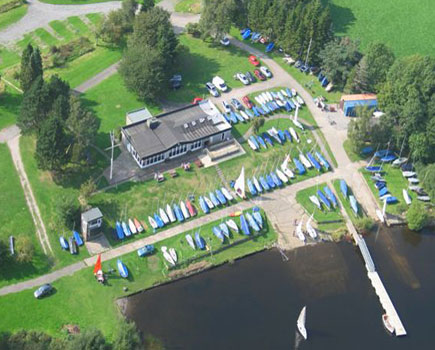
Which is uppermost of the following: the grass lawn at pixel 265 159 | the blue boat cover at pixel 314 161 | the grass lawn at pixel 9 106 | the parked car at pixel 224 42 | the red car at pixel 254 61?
the grass lawn at pixel 9 106

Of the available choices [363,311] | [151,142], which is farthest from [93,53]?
[363,311]

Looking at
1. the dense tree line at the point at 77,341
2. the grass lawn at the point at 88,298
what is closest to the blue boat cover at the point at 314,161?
the grass lawn at the point at 88,298

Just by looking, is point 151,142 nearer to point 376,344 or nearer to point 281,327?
point 281,327

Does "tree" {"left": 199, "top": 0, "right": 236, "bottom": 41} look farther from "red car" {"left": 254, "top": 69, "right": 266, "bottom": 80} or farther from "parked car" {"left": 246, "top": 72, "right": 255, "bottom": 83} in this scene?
"red car" {"left": 254, "top": 69, "right": 266, "bottom": 80}

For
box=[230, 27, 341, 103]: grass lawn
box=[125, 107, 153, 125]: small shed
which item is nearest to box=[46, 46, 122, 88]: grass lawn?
box=[125, 107, 153, 125]: small shed

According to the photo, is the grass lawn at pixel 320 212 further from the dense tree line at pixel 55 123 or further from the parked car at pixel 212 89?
the dense tree line at pixel 55 123

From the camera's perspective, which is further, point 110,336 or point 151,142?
point 151,142

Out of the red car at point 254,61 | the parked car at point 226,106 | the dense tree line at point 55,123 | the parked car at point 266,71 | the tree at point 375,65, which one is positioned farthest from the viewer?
the red car at point 254,61
